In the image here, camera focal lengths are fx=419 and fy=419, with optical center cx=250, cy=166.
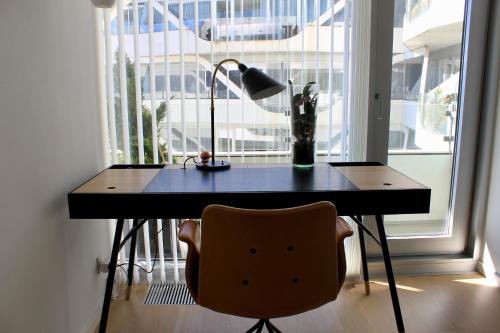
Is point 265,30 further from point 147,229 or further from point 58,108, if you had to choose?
point 147,229

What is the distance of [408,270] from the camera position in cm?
262

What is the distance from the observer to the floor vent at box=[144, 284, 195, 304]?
2.31m

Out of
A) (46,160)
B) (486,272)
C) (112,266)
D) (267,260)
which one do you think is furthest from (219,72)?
(486,272)

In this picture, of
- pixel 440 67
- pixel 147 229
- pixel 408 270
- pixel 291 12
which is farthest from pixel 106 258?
pixel 440 67

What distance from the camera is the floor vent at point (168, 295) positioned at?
231 cm

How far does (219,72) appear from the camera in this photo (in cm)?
226

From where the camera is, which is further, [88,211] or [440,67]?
[440,67]

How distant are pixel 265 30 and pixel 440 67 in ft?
3.54

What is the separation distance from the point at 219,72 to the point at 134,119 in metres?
0.53

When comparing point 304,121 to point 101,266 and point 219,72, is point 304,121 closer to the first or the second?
point 219,72

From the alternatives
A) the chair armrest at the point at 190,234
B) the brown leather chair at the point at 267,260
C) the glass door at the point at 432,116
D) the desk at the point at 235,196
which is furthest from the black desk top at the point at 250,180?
the glass door at the point at 432,116

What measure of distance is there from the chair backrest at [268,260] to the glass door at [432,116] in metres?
1.32

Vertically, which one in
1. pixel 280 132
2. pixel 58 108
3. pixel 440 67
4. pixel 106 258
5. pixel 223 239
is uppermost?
pixel 440 67

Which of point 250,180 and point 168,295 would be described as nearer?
point 250,180
